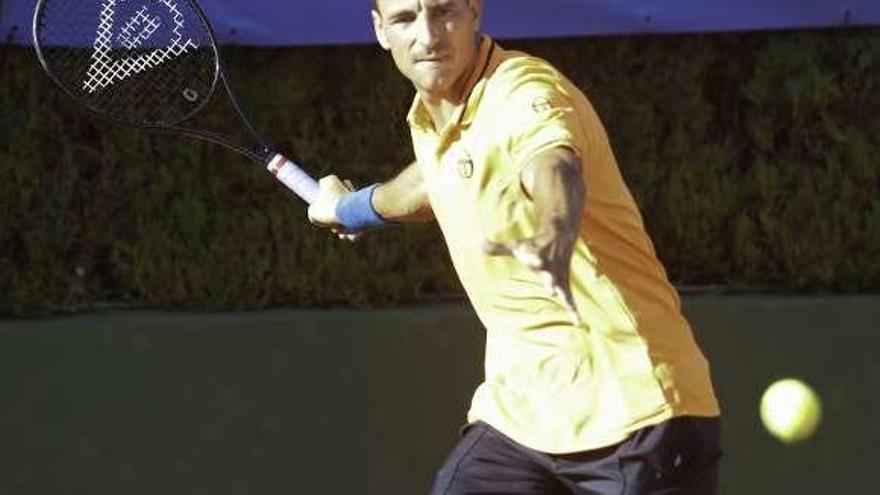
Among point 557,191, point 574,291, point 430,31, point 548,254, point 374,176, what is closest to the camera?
point 548,254

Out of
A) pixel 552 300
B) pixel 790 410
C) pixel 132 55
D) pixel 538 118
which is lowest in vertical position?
pixel 790 410

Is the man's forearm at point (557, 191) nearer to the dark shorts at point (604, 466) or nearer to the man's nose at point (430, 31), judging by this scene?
the man's nose at point (430, 31)

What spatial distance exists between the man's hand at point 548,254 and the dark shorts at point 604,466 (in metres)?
0.56

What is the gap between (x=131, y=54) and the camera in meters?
4.84

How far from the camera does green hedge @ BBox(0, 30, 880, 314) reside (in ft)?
16.8

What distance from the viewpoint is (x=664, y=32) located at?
510 centimetres

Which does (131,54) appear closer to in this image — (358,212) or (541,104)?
(358,212)

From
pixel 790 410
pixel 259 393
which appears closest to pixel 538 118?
pixel 259 393

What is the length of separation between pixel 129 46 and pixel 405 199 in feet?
4.30

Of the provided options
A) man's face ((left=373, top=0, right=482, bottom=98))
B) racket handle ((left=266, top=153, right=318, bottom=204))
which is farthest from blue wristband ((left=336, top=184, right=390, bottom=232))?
man's face ((left=373, top=0, right=482, bottom=98))

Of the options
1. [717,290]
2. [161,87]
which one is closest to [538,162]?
[161,87]

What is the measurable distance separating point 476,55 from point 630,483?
0.81m

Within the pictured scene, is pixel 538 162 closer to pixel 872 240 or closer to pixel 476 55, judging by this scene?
pixel 476 55

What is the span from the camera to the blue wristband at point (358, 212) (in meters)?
3.88
